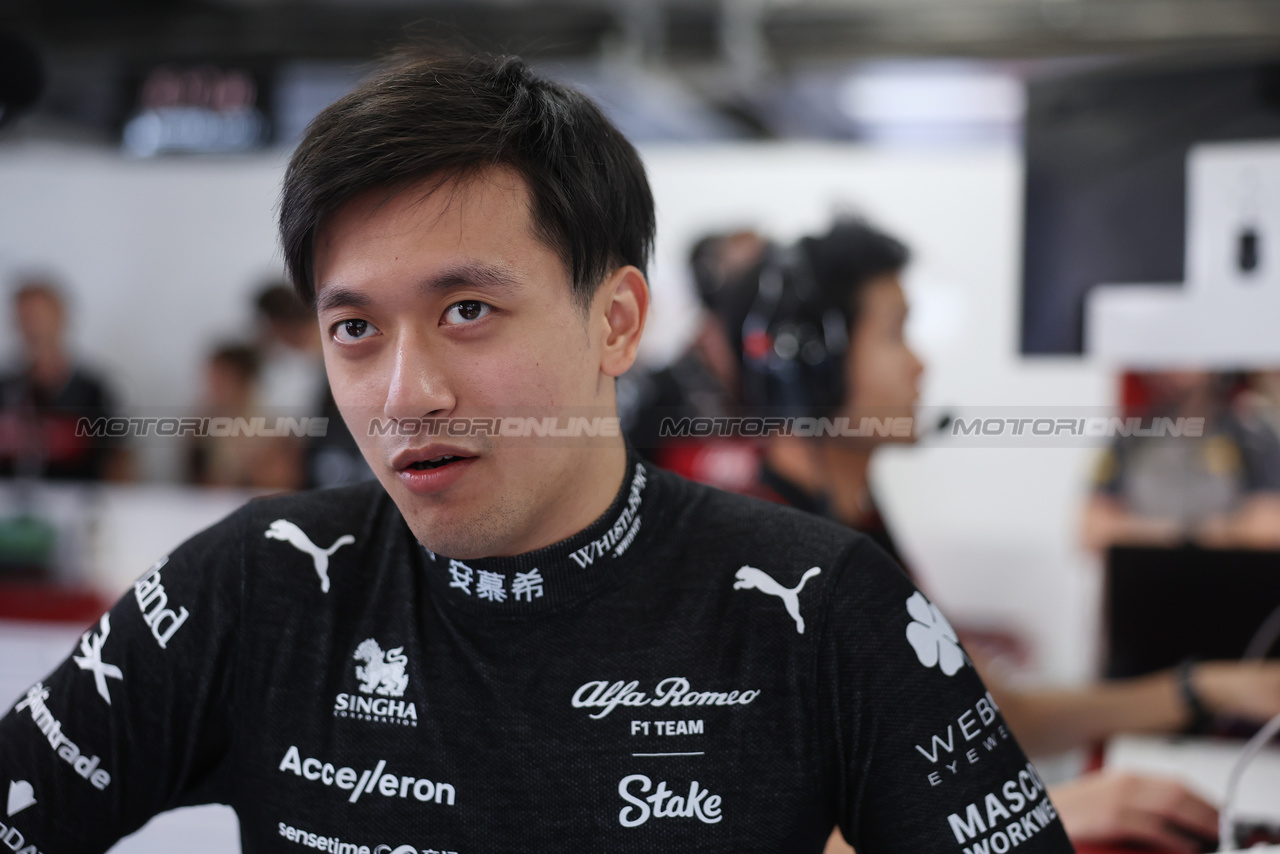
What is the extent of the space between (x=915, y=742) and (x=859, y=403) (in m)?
1.21

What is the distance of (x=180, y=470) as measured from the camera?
4047 mm

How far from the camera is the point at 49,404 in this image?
13.1 feet

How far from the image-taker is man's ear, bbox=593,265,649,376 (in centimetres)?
104

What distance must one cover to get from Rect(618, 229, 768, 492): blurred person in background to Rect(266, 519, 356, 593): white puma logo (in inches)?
83.1

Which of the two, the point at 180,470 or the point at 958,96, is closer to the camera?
the point at 958,96

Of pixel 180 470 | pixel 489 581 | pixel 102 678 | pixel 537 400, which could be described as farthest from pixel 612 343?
pixel 180 470

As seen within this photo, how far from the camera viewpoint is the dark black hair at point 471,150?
930mm

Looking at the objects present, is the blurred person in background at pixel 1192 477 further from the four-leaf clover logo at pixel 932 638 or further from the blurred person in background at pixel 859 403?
the four-leaf clover logo at pixel 932 638

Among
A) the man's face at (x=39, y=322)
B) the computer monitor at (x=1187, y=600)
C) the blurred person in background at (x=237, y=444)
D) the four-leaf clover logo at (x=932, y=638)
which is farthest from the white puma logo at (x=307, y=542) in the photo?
the man's face at (x=39, y=322)

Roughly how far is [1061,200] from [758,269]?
0.62 metres

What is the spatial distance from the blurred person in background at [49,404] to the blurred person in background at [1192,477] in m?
3.27

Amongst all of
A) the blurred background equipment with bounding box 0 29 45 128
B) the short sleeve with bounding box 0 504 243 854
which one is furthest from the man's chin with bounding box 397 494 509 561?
the blurred background equipment with bounding box 0 29 45 128

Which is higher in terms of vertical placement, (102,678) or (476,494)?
(476,494)

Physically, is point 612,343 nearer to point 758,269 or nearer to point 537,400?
point 537,400
